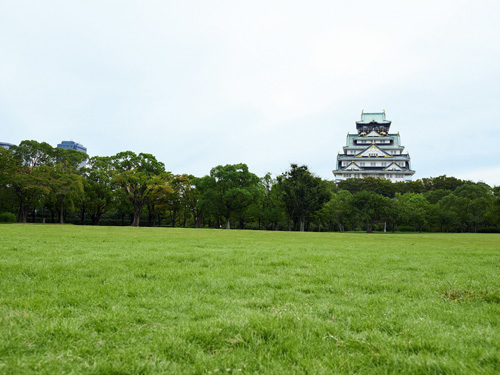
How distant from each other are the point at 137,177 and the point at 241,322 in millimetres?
44532

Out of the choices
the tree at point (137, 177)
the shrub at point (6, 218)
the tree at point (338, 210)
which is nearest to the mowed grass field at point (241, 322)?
the tree at point (137, 177)

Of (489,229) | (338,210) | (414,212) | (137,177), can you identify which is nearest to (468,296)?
(137,177)

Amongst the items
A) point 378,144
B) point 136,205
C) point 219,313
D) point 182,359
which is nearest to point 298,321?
point 219,313

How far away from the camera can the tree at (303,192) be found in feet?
155

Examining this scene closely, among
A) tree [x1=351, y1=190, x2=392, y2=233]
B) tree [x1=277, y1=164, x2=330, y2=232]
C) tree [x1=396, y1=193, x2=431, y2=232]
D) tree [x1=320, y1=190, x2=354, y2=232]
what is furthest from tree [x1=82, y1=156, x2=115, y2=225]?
tree [x1=396, y1=193, x2=431, y2=232]

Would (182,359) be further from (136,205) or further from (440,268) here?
(136,205)

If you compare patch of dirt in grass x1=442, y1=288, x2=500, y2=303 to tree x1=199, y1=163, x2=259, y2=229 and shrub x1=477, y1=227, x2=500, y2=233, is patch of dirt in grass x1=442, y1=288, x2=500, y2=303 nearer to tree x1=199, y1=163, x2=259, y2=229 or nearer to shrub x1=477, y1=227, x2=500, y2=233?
tree x1=199, y1=163, x2=259, y2=229

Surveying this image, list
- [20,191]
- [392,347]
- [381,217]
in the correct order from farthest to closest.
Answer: [381,217] < [20,191] < [392,347]

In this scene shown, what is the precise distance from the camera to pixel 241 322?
3.72 meters

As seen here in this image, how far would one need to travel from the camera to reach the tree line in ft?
145

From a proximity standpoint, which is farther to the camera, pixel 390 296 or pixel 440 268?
pixel 440 268

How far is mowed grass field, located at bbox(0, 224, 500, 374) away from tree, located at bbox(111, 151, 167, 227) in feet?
133

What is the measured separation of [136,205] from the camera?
153 ft

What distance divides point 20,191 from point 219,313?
50183 millimetres
